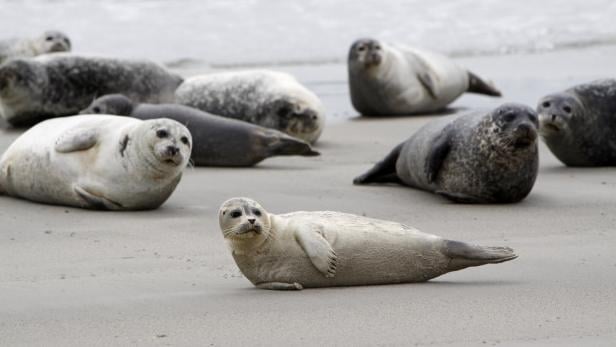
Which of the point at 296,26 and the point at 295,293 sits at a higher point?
the point at 295,293

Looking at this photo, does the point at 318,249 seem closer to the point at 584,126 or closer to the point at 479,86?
the point at 584,126

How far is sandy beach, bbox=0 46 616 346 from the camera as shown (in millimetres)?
3721

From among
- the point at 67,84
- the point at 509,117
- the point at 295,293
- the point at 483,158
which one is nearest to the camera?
the point at 295,293

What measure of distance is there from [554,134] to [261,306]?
159 inches

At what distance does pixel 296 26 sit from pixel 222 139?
10712 mm

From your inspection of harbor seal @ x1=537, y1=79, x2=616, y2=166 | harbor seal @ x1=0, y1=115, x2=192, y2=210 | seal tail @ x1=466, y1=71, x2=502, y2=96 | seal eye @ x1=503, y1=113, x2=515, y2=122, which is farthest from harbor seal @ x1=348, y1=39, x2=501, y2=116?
harbor seal @ x1=0, y1=115, x2=192, y2=210

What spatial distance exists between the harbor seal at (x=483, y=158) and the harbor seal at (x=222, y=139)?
1227mm

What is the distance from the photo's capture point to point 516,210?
20.8ft

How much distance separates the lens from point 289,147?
797 cm

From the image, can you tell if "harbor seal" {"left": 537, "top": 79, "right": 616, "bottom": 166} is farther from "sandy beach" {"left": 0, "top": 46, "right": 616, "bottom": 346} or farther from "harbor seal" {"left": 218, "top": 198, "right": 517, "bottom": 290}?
"harbor seal" {"left": 218, "top": 198, "right": 517, "bottom": 290}

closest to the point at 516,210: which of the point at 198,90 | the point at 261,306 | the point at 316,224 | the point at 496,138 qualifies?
the point at 496,138

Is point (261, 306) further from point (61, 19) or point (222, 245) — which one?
point (61, 19)

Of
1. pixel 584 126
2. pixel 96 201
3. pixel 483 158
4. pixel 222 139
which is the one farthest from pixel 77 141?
pixel 584 126

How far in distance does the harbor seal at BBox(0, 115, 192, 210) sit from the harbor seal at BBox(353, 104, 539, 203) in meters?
1.42
